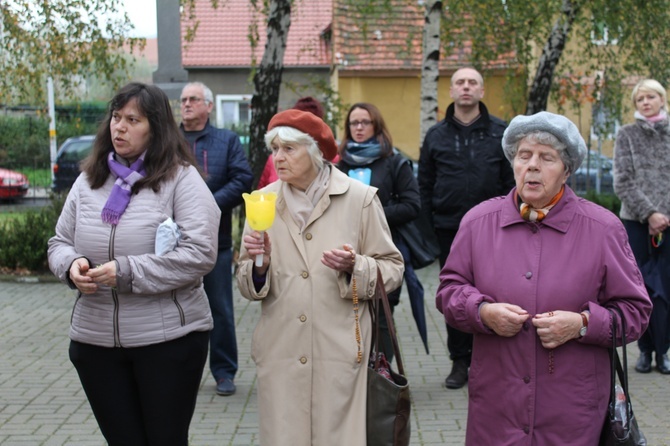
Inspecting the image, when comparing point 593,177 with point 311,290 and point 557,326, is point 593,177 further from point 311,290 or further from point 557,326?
point 557,326

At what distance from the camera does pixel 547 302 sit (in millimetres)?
3291

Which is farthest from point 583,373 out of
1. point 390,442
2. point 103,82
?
point 103,82

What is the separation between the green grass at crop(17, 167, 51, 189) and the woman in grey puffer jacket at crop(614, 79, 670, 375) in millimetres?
13874

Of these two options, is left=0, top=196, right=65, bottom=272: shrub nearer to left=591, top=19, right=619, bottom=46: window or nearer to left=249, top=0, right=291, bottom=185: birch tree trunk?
left=249, top=0, right=291, bottom=185: birch tree trunk

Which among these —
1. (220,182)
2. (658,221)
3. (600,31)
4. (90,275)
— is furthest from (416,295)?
(600,31)

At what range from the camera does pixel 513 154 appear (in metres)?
3.53

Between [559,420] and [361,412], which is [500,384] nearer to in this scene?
[559,420]

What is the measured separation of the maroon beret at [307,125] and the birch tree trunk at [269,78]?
7.40 meters

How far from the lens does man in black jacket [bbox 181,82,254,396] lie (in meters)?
6.45

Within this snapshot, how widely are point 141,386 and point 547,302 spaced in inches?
69.3

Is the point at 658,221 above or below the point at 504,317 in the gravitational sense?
below

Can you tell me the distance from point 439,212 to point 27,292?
638 cm

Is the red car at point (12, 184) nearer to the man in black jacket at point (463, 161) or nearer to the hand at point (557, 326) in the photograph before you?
the man in black jacket at point (463, 161)

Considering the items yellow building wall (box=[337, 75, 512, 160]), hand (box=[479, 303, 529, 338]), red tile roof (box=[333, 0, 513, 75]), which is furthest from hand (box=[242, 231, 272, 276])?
yellow building wall (box=[337, 75, 512, 160])
